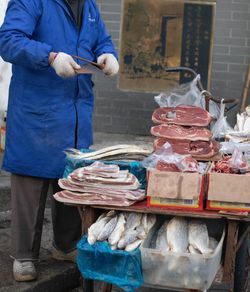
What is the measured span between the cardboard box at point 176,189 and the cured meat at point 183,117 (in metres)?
0.63

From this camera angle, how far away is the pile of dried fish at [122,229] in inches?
130

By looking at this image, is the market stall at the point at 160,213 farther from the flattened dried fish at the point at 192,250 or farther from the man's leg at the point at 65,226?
the man's leg at the point at 65,226

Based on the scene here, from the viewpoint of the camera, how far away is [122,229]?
11.2 ft

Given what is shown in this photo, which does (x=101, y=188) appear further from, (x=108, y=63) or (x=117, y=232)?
(x=108, y=63)

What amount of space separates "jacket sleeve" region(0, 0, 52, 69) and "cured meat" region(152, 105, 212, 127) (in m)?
0.80

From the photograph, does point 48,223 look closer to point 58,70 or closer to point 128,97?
point 58,70

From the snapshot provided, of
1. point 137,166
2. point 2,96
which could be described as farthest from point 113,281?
point 2,96

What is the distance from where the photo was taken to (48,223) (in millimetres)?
5727

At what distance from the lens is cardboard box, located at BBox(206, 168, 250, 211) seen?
3.37 m

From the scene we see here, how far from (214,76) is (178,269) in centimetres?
544

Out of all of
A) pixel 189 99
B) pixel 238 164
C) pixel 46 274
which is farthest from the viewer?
pixel 189 99

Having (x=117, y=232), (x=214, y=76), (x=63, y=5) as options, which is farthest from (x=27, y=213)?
(x=214, y=76)

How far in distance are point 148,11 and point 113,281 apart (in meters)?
5.51

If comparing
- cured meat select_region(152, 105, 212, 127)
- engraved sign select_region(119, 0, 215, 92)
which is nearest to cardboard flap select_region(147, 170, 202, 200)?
cured meat select_region(152, 105, 212, 127)
